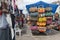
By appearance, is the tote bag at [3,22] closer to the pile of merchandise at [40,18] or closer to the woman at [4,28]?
the woman at [4,28]

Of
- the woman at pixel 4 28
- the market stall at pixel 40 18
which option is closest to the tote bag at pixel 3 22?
the woman at pixel 4 28

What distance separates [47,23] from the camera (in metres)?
5.17

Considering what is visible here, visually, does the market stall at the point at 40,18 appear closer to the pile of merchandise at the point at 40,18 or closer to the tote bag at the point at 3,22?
the pile of merchandise at the point at 40,18

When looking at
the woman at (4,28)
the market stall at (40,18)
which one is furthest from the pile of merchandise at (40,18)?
the woman at (4,28)

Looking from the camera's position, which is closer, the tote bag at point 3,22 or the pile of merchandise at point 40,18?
the tote bag at point 3,22

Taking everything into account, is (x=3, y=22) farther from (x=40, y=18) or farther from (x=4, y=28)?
(x=40, y=18)

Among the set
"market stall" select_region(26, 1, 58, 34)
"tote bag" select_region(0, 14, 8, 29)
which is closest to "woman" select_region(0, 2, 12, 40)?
"tote bag" select_region(0, 14, 8, 29)

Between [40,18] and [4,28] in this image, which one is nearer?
[4,28]

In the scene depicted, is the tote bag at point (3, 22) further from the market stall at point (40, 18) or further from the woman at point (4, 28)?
the market stall at point (40, 18)

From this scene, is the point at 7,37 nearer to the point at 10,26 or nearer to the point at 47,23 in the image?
the point at 10,26

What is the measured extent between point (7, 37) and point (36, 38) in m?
2.30

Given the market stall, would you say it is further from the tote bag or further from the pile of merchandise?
the tote bag

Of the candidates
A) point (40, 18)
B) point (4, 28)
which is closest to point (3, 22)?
point (4, 28)

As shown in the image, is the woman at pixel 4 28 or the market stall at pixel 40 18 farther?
the market stall at pixel 40 18
